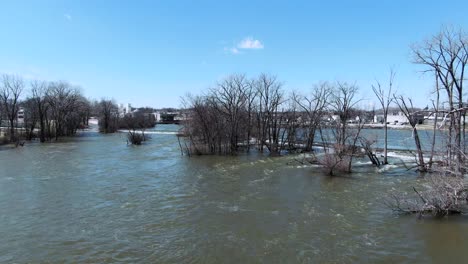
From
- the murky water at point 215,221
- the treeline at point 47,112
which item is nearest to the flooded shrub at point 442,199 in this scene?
the murky water at point 215,221

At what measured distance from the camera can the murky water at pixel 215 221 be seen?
11.4 m

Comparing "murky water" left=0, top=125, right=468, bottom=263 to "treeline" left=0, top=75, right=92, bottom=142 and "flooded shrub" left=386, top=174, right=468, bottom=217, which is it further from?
"treeline" left=0, top=75, right=92, bottom=142

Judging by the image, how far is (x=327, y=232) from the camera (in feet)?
44.0

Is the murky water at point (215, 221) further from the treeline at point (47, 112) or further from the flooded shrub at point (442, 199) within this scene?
the treeline at point (47, 112)

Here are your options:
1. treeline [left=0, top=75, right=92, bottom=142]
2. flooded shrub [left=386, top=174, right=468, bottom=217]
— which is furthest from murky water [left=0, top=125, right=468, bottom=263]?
treeline [left=0, top=75, right=92, bottom=142]

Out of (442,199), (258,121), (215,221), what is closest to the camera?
(442,199)

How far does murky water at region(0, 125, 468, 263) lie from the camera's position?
11.4 meters

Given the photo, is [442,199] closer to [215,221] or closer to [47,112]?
[215,221]

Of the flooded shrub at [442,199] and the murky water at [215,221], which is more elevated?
the flooded shrub at [442,199]

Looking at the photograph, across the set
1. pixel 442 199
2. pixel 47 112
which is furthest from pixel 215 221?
pixel 47 112

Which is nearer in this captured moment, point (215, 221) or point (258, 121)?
point (215, 221)

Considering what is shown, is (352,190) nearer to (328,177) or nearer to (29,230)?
(328,177)

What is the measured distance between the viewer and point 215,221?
586 inches

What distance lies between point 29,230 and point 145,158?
2312cm
